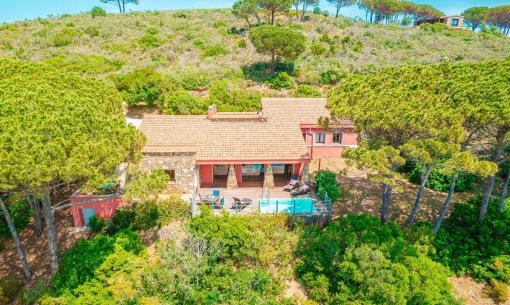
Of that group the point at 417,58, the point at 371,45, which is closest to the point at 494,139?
the point at 417,58

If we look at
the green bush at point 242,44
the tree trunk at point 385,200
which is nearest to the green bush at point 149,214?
the tree trunk at point 385,200

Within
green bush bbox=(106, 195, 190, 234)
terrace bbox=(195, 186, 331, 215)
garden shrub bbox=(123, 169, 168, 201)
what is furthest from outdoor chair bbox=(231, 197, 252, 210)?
garden shrub bbox=(123, 169, 168, 201)

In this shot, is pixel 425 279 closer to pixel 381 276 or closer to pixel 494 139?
pixel 381 276

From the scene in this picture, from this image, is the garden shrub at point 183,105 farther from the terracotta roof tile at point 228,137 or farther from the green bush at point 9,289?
the green bush at point 9,289

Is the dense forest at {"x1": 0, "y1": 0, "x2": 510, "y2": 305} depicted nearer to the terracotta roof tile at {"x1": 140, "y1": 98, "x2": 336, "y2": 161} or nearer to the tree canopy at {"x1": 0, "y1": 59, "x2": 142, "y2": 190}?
the tree canopy at {"x1": 0, "y1": 59, "x2": 142, "y2": 190}

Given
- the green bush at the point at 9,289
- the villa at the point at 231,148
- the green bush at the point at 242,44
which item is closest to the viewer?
the green bush at the point at 9,289

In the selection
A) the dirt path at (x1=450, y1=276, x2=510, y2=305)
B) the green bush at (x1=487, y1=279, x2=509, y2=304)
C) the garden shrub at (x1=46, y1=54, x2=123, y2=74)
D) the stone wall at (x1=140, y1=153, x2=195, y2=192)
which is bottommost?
the dirt path at (x1=450, y1=276, x2=510, y2=305)

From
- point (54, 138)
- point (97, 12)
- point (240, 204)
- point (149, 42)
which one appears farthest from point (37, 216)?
point (97, 12)
